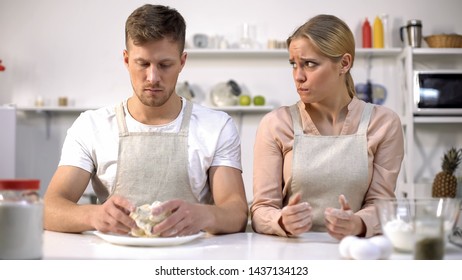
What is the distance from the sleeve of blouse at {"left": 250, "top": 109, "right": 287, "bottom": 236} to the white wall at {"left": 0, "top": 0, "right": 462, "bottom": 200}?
2.06m

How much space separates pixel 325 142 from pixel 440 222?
0.54m

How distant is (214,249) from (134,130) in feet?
1.50

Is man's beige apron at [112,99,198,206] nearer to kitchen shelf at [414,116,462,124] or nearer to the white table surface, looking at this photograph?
the white table surface

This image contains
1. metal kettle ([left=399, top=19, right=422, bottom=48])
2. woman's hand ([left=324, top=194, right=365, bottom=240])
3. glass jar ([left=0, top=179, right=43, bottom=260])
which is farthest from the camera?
metal kettle ([left=399, top=19, right=422, bottom=48])

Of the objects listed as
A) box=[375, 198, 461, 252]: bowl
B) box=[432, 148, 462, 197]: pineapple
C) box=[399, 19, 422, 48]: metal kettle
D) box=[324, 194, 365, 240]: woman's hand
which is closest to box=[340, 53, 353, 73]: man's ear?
box=[324, 194, 365, 240]: woman's hand

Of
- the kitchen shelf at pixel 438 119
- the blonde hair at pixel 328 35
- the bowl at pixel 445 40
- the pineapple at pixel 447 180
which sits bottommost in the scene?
the pineapple at pixel 447 180

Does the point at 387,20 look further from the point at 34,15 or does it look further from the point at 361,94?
the point at 34,15

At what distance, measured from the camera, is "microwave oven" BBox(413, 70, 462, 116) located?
316 cm

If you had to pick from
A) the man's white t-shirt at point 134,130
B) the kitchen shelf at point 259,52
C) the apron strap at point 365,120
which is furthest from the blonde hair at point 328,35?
the kitchen shelf at point 259,52

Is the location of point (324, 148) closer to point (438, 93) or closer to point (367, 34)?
point (438, 93)

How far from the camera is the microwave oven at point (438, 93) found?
10.4 ft

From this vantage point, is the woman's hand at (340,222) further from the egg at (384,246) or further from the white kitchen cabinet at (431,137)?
the white kitchen cabinet at (431,137)

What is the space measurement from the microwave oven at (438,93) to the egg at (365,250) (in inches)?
97.9
